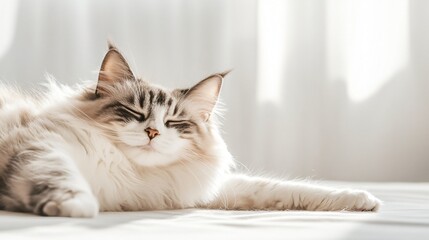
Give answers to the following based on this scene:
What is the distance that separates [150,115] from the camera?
4.66 ft

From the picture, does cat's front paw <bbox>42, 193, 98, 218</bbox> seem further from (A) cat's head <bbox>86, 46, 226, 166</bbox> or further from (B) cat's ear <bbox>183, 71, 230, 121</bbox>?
(B) cat's ear <bbox>183, 71, 230, 121</bbox>

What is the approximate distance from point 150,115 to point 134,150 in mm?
95

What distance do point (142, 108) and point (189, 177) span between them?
0.70ft

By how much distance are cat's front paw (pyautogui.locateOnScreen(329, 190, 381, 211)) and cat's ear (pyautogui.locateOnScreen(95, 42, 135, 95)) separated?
592 millimetres

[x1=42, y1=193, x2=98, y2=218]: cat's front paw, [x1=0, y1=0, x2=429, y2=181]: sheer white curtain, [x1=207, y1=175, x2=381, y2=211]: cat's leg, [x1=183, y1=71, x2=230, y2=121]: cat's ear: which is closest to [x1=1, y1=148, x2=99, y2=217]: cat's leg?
[x1=42, y1=193, x2=98, y2=218]: cat's front paw

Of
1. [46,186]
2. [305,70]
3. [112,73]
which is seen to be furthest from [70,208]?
[305,70]

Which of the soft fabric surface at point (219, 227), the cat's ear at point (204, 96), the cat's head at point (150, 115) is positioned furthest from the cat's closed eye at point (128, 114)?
the soft fabric surface at point (219, 227)

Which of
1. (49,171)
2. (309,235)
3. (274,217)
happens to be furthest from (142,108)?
(309,235)

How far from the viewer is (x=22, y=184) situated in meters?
1.13

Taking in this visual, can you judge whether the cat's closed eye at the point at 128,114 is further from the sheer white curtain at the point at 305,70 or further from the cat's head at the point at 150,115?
the sheer white curtain at the point at 305,70

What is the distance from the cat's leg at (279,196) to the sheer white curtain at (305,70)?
1.35 m

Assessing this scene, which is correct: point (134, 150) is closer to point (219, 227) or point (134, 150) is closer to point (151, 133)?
point (151, 133)

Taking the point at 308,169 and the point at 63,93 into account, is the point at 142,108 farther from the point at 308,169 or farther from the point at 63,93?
the point at 308,169

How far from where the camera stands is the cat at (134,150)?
1.29 m
